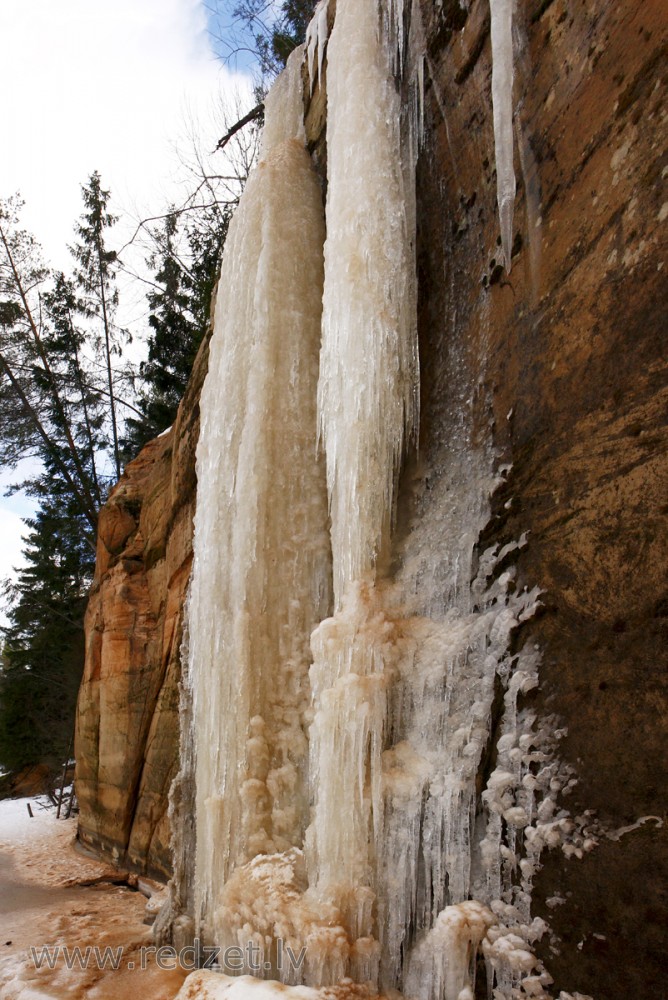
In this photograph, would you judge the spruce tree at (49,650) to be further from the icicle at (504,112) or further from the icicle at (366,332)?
the icicle at (504,112)

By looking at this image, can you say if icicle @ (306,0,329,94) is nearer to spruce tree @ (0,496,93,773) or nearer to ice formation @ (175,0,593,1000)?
ice formation @ (175,0,593,1000)

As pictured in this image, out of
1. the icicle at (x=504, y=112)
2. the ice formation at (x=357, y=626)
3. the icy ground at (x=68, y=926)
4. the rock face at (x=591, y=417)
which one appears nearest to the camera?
the rock face at (x=591, y=417)

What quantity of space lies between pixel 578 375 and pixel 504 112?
1354 mm

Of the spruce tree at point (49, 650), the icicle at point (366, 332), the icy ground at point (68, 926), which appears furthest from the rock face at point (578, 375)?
the spruce tree at point (49, 650)

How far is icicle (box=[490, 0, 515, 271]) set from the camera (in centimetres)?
271

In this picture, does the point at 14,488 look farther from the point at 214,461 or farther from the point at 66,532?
the point at 214,461

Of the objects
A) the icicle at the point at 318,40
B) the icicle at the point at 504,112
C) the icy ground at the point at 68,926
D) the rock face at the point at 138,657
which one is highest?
the icicle at the point at 318,40

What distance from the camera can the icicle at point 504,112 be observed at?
271 cm

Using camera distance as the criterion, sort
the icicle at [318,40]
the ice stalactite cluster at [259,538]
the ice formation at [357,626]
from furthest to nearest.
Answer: the icicle at [318,40] → the ice stalactite cluster at [259,538] → the ice formation at [357,626]

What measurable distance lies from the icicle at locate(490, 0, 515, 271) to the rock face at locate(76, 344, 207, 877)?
374cm

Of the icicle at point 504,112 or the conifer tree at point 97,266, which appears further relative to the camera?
the conifer tree at point 97,266

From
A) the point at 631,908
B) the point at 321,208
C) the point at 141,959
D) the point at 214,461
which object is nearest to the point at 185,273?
the point at 321,208

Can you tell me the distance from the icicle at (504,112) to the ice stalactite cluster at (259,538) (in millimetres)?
1544

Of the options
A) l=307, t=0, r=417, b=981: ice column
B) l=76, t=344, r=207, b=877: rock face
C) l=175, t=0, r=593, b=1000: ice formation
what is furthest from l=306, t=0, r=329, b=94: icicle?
l=76, t=344, r=207, b=877: rock face
